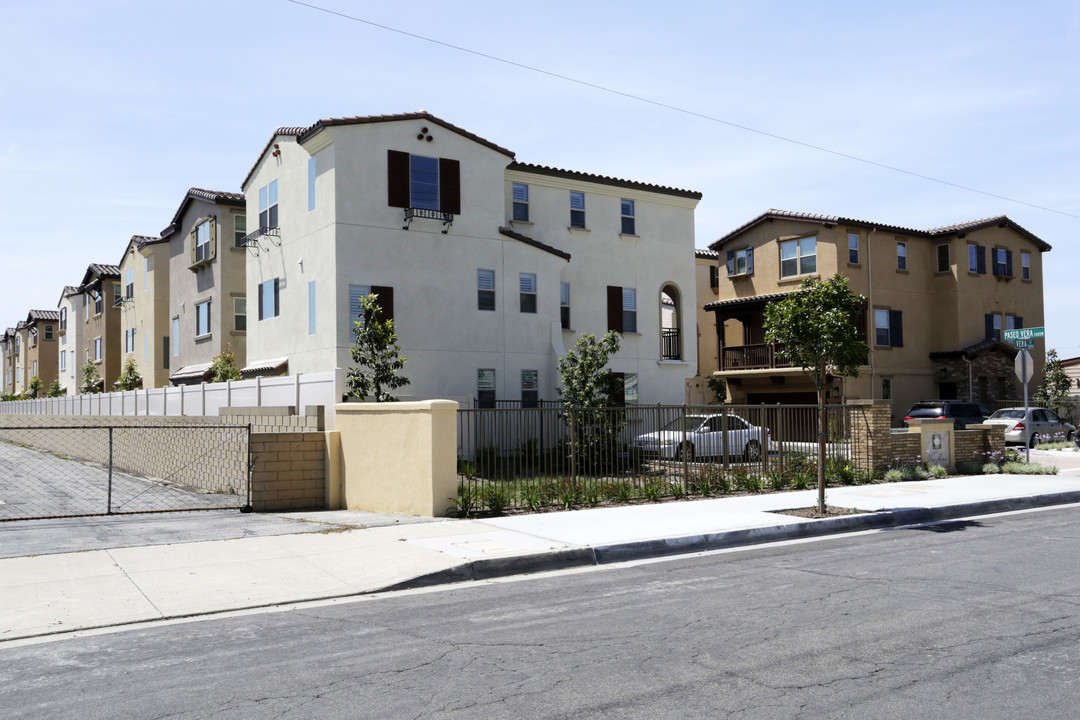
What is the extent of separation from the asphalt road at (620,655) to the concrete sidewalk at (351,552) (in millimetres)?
653

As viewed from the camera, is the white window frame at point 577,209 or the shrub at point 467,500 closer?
the shrub at point 467,500

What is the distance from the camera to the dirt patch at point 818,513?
545 inches

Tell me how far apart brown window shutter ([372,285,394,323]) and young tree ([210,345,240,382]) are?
8.61 meters

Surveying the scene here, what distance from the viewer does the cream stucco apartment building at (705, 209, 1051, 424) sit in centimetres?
3734

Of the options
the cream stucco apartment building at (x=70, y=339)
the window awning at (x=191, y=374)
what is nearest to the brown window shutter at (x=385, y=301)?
the window awning at (x=191, y=374)

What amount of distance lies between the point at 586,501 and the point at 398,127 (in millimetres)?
13868

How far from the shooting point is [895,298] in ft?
127

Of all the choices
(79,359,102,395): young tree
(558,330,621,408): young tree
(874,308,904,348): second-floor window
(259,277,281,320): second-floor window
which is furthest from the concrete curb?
(79,359,102,395): young tree

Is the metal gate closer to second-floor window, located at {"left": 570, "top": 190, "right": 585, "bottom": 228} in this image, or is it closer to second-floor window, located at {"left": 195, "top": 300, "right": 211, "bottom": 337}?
second-floor window, located at {"left": 195, "top": 300, "right": 211, "bottom": 337}

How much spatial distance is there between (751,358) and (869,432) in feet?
65.3

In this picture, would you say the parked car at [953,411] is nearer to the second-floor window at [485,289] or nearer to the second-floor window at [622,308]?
the second-floor window at [622,308]

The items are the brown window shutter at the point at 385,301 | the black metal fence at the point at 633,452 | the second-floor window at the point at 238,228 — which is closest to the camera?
the black metal fence at the point at 633,452

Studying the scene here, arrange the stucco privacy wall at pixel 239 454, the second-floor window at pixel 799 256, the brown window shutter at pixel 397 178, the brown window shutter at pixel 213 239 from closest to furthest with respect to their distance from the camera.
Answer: the stucco privacy wall at pixel 239 454, the brown window shutter at pixel 397 178, the brown window shutter at pixel 213 239, the second-floor window at pixel 799 256

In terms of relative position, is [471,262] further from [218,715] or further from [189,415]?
[218,715]
